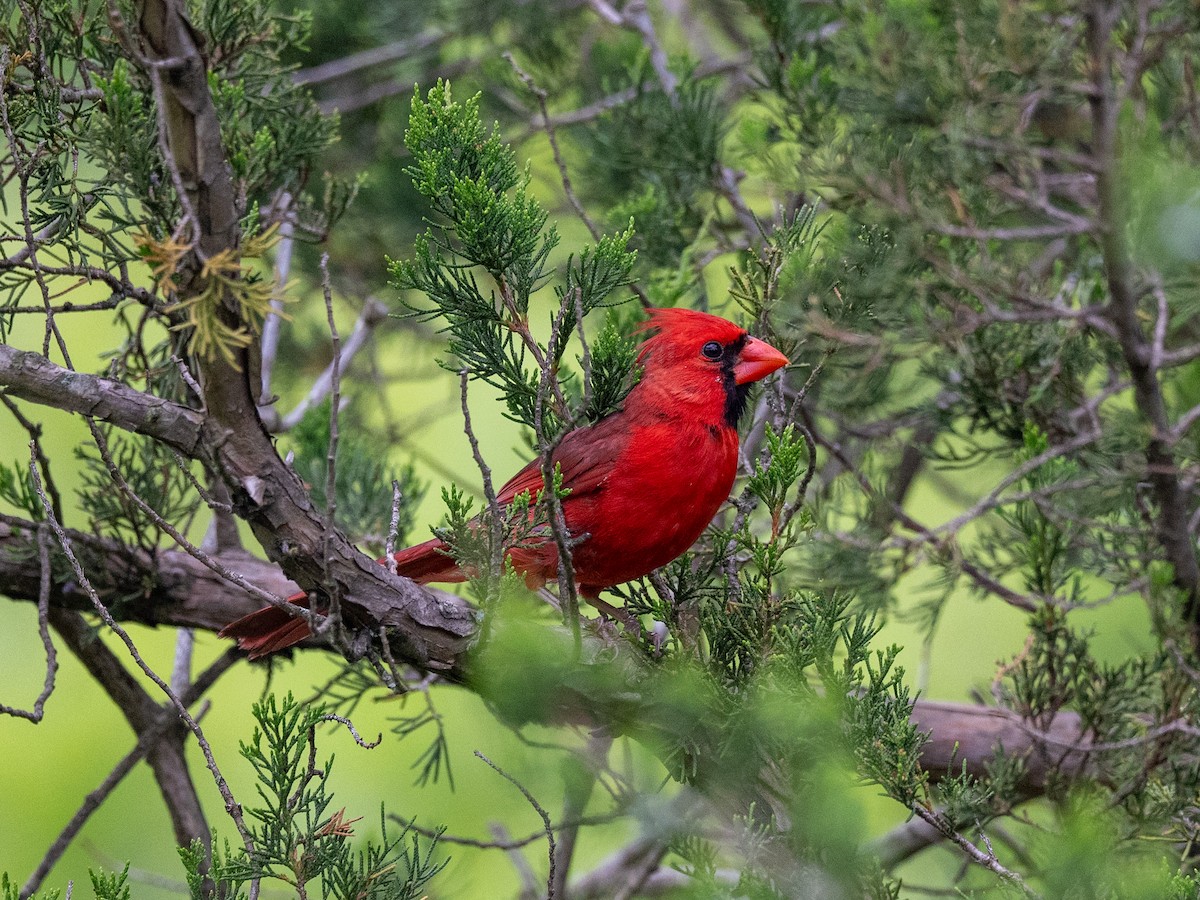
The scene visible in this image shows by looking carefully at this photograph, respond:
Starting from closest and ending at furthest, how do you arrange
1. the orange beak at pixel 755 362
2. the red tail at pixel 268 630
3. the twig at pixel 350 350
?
1. the red tail at pixel 268 630
2. the orange beak at pixel 755 362
3. the twig at pixel 350 350

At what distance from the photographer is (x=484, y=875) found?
4227mm

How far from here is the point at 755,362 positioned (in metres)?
2.59

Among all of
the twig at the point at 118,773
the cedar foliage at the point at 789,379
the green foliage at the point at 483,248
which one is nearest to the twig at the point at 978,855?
the cedar foliage at the point at 789,379

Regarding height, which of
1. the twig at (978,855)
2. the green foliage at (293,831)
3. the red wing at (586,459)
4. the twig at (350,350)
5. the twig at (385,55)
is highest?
the twig at (385,55)

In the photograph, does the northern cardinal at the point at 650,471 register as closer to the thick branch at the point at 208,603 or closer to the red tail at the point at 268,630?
the red tail at the point at 268,630

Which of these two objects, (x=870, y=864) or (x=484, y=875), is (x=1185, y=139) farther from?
(x=484, y=875)

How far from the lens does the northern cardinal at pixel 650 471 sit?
7.92 ft

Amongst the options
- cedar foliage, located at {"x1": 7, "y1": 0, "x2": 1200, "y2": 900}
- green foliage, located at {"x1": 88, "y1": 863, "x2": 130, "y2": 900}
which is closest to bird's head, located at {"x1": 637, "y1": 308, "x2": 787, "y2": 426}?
cedar foliage, located at {"x1": 7, "y1": 0, "x2": 1200, "y2": 900}

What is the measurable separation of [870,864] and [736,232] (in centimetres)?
227

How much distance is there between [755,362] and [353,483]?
121 cm

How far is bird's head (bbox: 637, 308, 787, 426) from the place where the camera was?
2.62 metres

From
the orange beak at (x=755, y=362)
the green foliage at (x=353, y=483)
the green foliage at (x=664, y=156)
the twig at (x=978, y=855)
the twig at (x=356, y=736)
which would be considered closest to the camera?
the twig at (x=978, y=855)

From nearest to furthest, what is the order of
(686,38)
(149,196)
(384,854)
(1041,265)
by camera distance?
(384,854), (149,196), (1041,265), (686,38)

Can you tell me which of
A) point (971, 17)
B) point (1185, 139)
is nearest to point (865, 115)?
point (971, 17)
